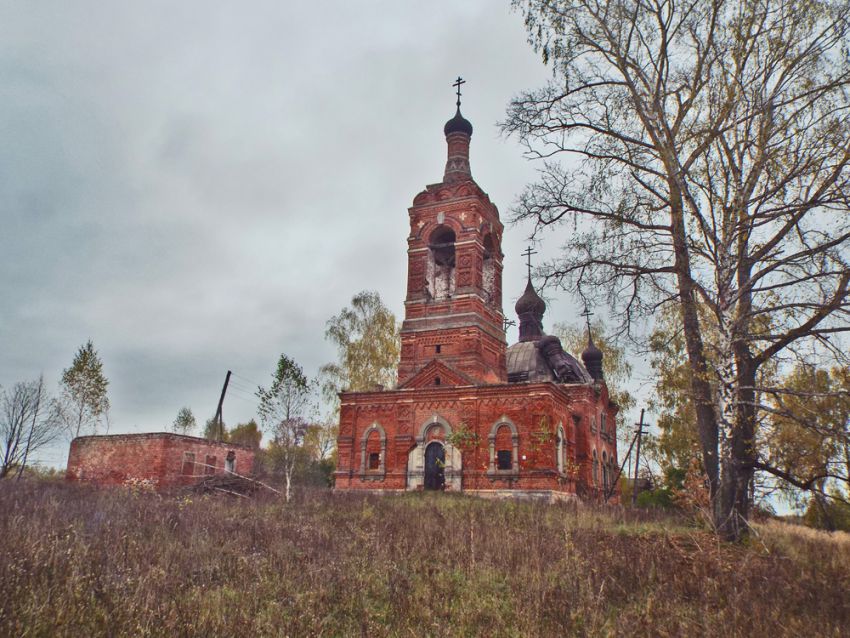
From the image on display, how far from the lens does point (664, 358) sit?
36.2 feet

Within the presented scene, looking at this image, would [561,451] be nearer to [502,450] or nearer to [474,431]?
[502,450]

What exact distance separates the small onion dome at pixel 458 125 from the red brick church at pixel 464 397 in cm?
5

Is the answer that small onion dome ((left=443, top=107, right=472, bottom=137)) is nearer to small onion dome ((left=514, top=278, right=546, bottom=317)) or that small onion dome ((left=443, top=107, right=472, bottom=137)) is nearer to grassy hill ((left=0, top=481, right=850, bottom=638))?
small onion dome ((left=514, top=278, right=546, bottom=317))

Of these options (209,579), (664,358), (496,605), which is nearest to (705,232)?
(664,358)

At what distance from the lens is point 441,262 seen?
27.2m

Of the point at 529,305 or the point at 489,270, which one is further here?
the point at 529,305

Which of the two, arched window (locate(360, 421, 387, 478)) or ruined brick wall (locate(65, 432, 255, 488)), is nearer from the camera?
arched window (locate(360, 421, 387, 478))

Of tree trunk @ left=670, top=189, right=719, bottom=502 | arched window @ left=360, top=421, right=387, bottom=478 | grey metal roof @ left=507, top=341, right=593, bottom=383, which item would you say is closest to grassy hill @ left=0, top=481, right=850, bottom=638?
tree trunk @ left=670, top=189, right=719, bottom=502

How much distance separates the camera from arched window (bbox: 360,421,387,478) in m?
23.4

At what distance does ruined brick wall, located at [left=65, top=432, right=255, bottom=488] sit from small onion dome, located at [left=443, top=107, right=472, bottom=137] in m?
18.8

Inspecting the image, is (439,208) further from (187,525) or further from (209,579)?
(209,579)

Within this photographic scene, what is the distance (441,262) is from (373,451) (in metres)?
9.30

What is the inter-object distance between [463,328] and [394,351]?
8.96 m

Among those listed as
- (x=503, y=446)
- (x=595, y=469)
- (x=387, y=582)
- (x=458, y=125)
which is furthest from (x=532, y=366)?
(x=387, y=582)
